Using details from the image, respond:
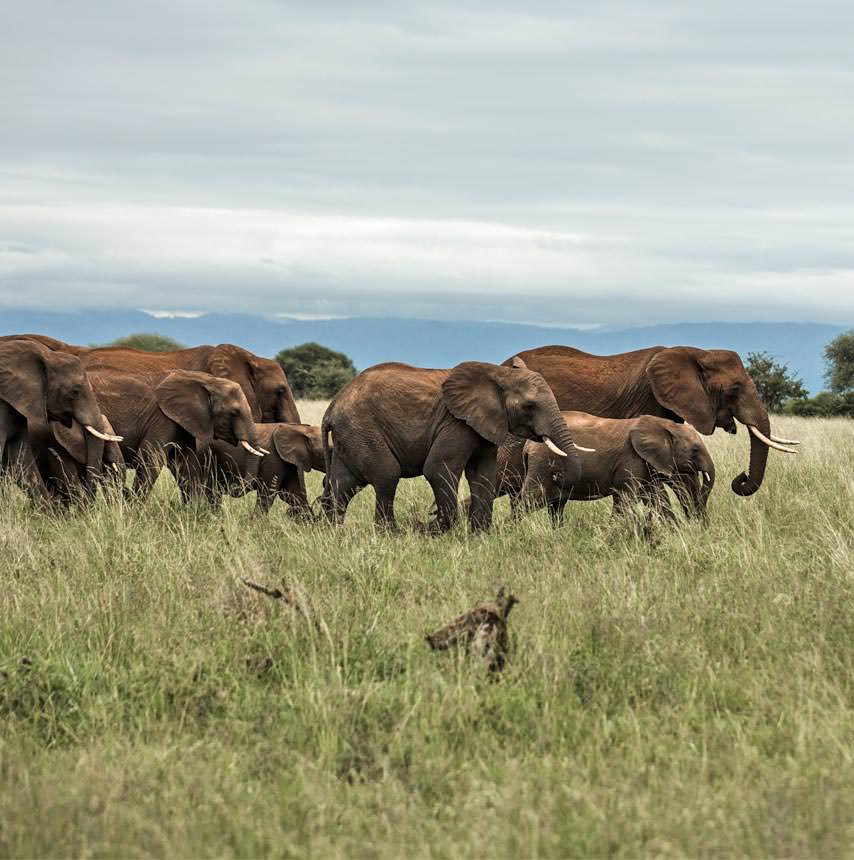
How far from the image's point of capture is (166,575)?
9352 mm

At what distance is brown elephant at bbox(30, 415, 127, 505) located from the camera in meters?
13.2

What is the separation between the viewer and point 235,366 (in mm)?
16375

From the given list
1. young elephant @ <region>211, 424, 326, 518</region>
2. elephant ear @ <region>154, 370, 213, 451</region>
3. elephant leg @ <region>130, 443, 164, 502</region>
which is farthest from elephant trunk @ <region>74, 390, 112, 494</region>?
young elephant @ <region>211, 424, 326, 518</region>

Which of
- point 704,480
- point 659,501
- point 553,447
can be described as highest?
point 553,447

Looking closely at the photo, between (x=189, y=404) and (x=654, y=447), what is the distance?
15.6ft

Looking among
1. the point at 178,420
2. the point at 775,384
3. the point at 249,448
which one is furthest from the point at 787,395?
the point at 178,420

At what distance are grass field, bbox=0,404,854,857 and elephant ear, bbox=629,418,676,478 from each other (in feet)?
5.49

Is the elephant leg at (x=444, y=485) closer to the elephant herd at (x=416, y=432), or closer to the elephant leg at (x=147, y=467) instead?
the elephant herd at (x=416, y=432)

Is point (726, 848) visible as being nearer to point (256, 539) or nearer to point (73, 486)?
point (256, 539)

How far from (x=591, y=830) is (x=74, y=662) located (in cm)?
333

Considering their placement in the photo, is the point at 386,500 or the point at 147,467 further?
the point at 147,467

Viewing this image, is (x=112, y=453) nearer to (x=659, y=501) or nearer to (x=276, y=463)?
(x=276, y=463)

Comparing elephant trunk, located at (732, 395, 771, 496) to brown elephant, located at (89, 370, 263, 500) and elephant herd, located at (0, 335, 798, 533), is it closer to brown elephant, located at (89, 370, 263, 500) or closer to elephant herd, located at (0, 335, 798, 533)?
elephant herd, located at (0, 335, 798, 533)

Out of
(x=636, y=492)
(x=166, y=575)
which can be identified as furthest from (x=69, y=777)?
(x=636, y=492)
